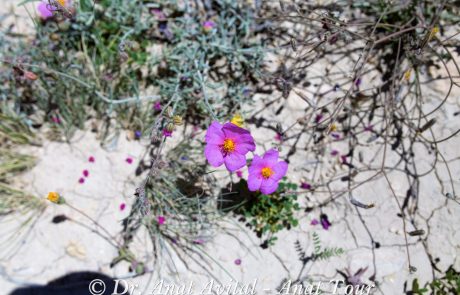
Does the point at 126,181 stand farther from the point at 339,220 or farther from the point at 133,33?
the point at 339,220

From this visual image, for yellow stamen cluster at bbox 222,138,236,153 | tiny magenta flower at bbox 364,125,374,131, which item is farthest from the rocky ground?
yellow stamen cluster at bbox 222,138,236,153

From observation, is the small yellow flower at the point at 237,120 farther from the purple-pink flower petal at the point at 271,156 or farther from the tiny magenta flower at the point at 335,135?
the tiny magenta flower at the point at 335,135

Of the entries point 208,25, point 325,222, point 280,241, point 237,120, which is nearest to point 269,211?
point 280,241

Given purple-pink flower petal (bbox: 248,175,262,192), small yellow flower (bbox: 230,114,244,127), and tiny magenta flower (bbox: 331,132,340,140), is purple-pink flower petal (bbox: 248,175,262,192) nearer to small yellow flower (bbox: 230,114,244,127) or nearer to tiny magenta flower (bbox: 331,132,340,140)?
small yellow flower (bbox: 230,114,244,127)

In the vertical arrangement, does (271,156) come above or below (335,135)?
below

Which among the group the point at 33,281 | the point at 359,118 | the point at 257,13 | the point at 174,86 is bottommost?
the point at 33,281

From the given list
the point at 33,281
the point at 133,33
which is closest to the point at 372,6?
the point at 133,33

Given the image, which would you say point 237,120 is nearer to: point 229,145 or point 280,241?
point 229,145

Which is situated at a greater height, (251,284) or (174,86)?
(174,86)

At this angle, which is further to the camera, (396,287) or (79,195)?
(79,195)
